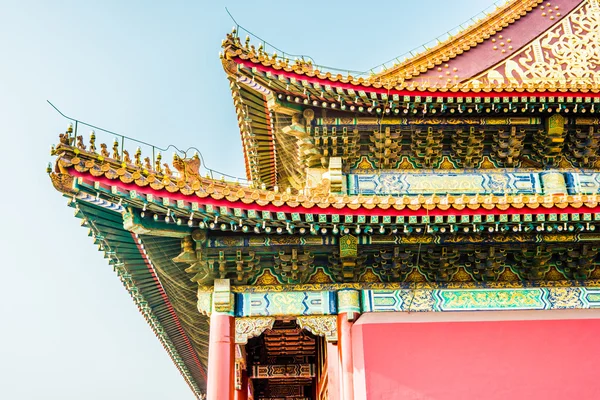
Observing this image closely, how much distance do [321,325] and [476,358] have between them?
218 cm

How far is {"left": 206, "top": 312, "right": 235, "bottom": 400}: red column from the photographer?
8703 mm

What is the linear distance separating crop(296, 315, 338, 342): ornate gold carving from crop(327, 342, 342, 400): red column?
0.32 meters

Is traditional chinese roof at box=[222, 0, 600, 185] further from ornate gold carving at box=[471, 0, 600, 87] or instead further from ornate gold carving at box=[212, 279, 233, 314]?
ornate gold carving at box=[212, 279, 233, 314]

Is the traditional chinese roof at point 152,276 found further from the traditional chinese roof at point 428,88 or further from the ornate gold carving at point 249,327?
the traditional chinese roof at point 428,88

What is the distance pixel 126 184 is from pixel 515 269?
223 inches

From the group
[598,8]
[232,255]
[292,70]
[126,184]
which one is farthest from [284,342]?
[598,8]

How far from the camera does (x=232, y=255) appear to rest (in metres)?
9.16

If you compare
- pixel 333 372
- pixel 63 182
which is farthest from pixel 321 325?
pixel 63 182

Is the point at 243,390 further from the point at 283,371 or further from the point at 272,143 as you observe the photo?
the point at 272,143

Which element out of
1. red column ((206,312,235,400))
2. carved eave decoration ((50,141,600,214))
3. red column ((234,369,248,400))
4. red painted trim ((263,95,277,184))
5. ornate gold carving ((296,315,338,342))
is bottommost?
red column ((234,369,248,400))

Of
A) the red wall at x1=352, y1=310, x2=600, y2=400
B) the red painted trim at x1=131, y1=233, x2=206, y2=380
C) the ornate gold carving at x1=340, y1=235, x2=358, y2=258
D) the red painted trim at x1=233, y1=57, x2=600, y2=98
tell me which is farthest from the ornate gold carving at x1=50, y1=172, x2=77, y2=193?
the red painted trim at x1=233, y1=57, x2=600, y2=98

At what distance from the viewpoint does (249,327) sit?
921 centimetres

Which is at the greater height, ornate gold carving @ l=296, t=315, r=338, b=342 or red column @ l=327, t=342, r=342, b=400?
ornate gold carving @ l=296, t=315, r=338, b=342

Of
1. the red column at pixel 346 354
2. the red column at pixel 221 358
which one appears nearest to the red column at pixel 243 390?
the red column at pixel 221 358
